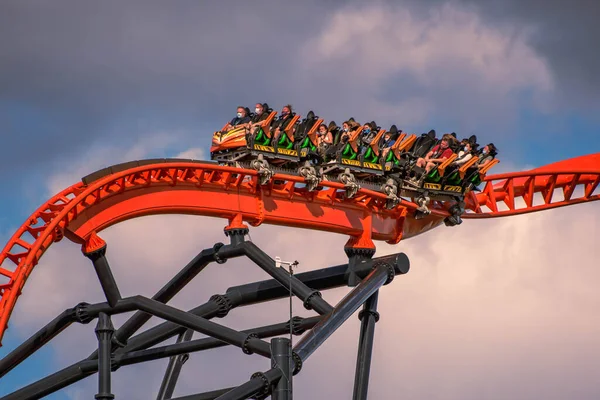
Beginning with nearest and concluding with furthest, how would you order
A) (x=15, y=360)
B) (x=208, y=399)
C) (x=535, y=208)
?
(x=208, y=399), (x=15, y=360), (x=535, y=208)

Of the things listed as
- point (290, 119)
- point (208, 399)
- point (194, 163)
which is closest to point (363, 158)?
point (290, 119)

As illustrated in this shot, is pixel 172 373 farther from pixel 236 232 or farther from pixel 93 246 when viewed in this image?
pixel 93 246

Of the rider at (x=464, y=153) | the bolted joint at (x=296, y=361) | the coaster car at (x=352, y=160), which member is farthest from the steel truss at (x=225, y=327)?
the rider at (x=464, y=153)

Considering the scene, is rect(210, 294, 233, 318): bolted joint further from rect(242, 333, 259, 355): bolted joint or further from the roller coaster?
rect(242, 333, 259, 355): bolted joint

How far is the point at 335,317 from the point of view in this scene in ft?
80.0

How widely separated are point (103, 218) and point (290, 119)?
3.43 m

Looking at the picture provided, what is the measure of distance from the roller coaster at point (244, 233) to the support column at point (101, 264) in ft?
0.04

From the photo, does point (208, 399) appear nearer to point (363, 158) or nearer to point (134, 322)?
point (134, 322)

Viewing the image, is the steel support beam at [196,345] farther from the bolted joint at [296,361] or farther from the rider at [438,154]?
the rider at [438,154]

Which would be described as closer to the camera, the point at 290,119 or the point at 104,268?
the point at 104,268

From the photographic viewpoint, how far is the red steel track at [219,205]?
2375cm

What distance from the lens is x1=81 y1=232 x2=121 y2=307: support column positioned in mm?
24359

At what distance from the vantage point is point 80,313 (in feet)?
82.4

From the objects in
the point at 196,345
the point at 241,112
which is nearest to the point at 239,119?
the point at 241,112
